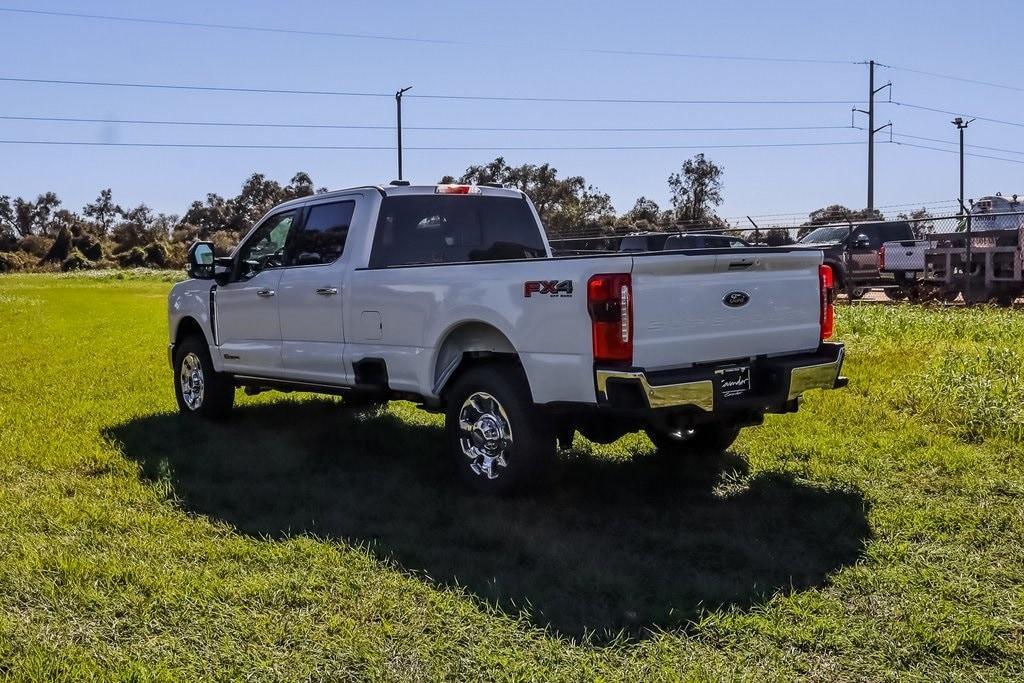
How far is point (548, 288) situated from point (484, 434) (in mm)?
1163

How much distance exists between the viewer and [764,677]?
3963mm

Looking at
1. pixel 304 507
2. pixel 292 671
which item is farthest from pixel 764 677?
pixel 304 507

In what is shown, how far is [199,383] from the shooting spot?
9.70 m

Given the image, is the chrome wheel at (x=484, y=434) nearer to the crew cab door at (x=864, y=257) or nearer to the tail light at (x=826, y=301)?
the tail light at (x=826, y=301)

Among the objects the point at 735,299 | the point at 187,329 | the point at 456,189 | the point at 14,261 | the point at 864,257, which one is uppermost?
the point at 14,261

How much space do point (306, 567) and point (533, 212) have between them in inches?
167

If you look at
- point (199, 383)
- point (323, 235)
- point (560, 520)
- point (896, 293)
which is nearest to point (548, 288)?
point (560, 520)

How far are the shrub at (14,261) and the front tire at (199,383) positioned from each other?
80.7 meters

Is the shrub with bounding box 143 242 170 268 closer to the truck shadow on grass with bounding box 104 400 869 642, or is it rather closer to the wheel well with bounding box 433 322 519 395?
the truck shadow on grass with bounding box 104 400 869 642

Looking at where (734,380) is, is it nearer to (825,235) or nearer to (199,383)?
(199,383)

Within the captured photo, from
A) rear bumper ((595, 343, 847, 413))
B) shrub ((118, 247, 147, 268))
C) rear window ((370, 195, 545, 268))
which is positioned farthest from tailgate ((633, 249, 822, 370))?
shrub ((118, 247, 147, 268))

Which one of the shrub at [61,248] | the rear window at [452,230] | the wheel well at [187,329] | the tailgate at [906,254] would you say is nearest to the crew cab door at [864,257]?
the tailgate at [906,254]

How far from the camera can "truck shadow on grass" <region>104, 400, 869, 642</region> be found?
4895 mm

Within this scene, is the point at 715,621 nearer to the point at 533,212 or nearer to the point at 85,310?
the point at 533,212
